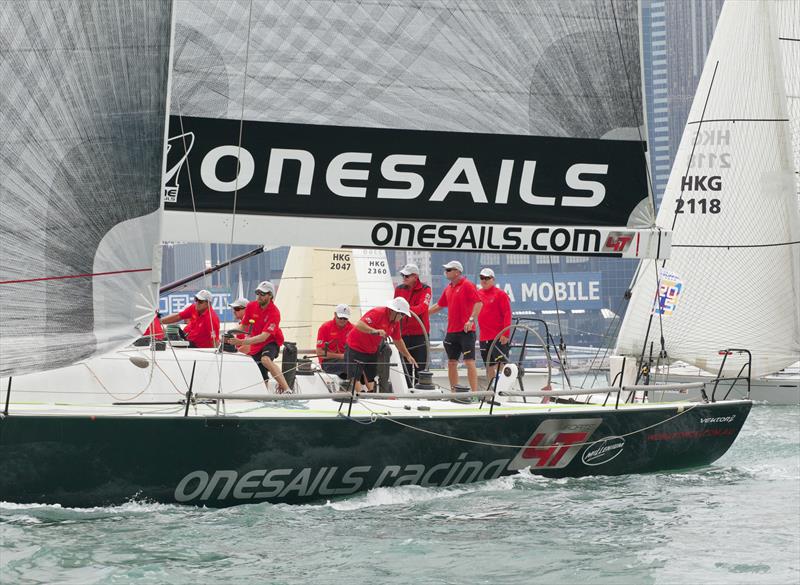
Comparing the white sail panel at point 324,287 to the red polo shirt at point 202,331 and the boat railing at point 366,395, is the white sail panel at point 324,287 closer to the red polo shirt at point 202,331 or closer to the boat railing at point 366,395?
the red polo shirt at point 202,331

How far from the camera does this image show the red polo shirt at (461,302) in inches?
392

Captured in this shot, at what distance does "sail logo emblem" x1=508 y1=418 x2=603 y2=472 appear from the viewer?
8.91m

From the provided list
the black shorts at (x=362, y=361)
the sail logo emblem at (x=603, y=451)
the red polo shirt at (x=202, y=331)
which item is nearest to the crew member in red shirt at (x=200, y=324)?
the red polo shirt at (x=202, y=331)

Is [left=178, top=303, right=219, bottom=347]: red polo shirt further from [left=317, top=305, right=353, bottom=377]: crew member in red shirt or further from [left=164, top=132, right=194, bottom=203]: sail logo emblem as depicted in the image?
[left=164, top=132, right=194, bottom=203]: sail logo emblem

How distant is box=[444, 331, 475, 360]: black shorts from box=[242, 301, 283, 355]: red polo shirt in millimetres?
1439

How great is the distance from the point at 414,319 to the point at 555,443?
62.5 inches

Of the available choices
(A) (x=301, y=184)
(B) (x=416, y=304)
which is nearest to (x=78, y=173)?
(A) (x=301, y=184)

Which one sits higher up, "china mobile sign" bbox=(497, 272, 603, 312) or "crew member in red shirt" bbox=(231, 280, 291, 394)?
"china mobile sign" bbox=(497, 272, 603, 312)

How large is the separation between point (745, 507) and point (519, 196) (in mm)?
2707

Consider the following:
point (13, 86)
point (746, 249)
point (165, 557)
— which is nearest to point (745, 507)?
point (165, 557)

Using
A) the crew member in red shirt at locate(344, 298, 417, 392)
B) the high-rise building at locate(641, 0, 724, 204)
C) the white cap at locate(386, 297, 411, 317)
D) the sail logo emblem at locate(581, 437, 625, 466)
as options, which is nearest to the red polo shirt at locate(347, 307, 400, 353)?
the crew member in red shirt at locate(344, 298, 417, 392)

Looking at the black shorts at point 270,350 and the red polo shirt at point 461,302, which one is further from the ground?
the red polo shirt at point 461,302

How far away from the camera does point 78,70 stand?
6945 mm

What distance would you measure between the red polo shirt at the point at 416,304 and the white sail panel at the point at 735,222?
4546 mm
